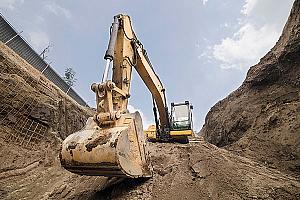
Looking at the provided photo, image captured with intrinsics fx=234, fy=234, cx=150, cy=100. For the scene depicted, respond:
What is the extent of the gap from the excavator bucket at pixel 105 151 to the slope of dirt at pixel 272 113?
4.75 m

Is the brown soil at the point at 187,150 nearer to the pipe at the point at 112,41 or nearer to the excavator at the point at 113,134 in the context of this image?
the excavator at the point at 113,134

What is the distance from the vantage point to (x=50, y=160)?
6754mm

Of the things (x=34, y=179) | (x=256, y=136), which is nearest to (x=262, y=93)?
(x=256, y=136)

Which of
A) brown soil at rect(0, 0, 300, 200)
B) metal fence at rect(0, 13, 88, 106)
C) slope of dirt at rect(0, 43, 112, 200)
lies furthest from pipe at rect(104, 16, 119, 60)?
metal fence at rect(0, 13, 88, 106)

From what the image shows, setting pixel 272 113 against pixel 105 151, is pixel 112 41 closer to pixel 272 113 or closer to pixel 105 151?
pixel 105 151

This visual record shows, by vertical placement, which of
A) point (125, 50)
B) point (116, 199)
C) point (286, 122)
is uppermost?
point (125, 50)

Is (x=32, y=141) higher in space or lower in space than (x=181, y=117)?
lower

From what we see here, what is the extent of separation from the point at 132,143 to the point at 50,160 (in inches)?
167

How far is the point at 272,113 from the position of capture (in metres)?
8.62

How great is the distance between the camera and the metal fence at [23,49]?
11.1m

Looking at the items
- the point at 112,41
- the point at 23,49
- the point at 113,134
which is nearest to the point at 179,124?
the point at 112,41

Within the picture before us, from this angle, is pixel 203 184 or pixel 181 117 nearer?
pixel 203 184

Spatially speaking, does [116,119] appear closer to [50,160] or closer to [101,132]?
[101,132]

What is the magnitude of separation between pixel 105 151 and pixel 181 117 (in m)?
7.22
